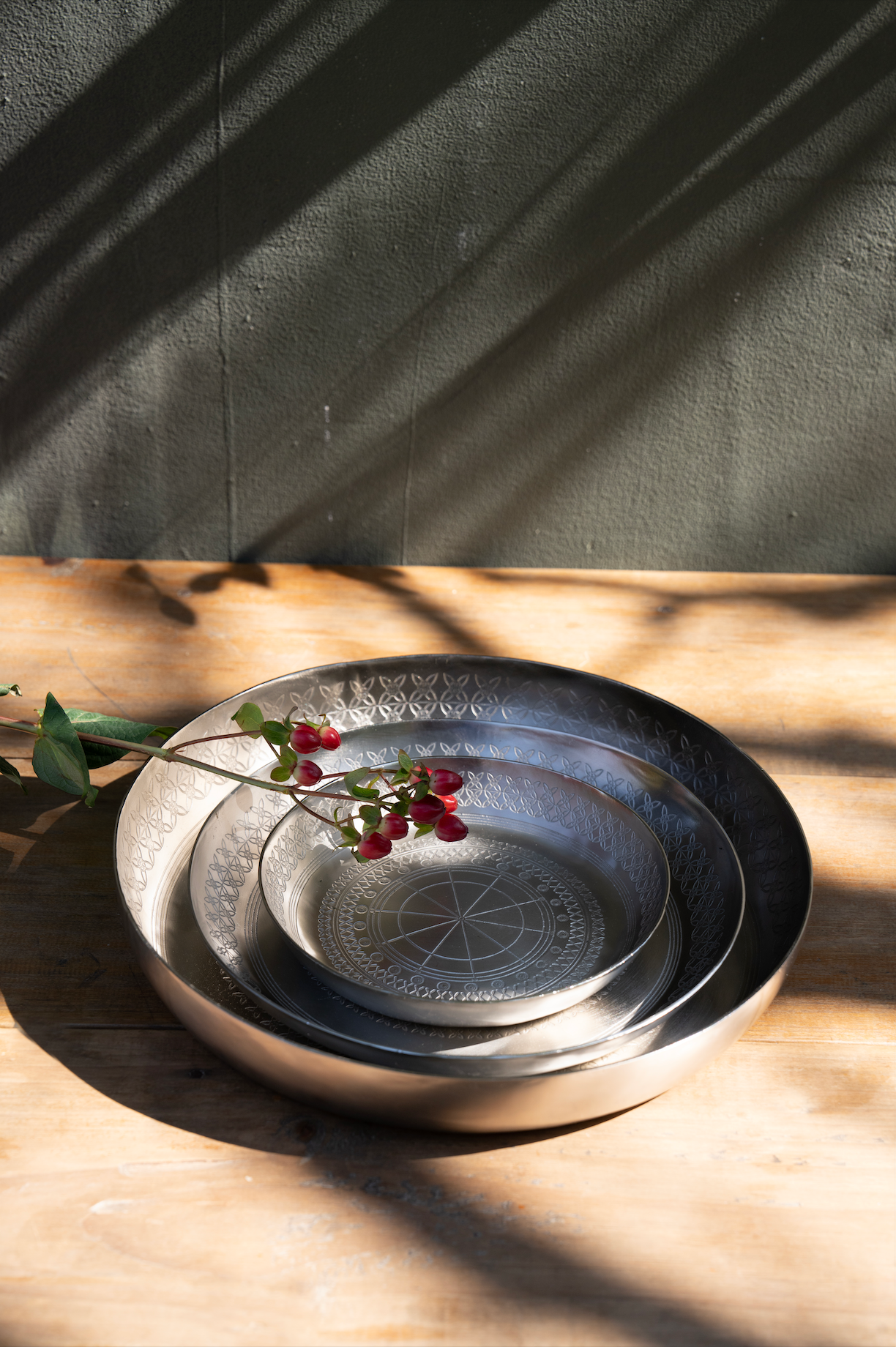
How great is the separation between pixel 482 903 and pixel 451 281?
863 mm

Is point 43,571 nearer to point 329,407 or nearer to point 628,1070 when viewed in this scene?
point 329,407

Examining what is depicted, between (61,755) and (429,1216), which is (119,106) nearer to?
(61,755)

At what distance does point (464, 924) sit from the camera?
30.8 inches

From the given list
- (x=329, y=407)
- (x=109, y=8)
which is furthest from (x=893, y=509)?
(x=109, y=8)

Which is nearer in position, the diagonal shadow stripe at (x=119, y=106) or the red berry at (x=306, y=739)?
the red berry at (x=306, y=739)

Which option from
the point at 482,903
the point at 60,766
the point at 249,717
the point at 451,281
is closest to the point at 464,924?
the point at 482,903

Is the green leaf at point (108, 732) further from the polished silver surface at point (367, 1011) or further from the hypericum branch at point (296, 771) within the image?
the polished silver surface at point (367, 1011)

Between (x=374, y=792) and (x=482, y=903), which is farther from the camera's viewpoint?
(x=482, y=903)

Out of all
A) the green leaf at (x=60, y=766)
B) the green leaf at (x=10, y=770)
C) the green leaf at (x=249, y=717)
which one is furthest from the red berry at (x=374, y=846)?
the green leaf at (x=10, y=770)

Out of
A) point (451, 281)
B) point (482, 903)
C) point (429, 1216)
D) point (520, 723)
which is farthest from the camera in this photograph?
point (451, 281)

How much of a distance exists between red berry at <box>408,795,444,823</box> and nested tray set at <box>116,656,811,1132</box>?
116 mm

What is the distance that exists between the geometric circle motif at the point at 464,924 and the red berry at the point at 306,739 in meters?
0.15

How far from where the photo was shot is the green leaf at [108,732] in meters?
0.85

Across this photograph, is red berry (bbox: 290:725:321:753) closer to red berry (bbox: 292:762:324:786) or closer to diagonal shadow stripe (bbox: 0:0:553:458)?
red berry (bbox: 292:762:324:786)
